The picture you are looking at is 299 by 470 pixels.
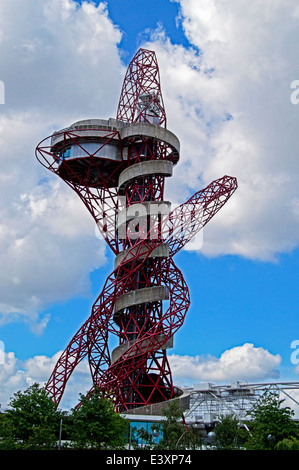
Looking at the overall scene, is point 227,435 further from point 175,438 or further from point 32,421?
point 32,421

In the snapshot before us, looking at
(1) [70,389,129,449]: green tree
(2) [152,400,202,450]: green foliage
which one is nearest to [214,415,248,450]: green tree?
(2) [152,400,202,450]: green foliage

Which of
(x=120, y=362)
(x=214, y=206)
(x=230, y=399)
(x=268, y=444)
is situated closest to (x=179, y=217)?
(x=214, y=206)

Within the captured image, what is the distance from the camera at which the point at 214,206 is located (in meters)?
70.8

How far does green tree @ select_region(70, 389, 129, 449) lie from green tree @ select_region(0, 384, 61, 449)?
2.67m

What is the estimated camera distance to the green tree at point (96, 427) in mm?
47625

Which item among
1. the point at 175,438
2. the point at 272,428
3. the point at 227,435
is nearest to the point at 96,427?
the point at 175,438

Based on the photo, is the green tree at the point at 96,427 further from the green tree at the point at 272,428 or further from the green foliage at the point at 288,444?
the green foliage at the point at 288,444

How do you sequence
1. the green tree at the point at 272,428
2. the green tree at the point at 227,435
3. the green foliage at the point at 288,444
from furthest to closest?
the green tree at the point at 227,435 → the green tree at the point at 272,428 → the green foliage at the point at 288,444

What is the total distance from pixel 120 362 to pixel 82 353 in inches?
408

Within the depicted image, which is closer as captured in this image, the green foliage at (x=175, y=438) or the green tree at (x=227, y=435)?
the green foliage at (x=175, y=438)

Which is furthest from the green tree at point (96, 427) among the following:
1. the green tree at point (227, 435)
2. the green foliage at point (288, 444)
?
the green foliage at point (288, 444)

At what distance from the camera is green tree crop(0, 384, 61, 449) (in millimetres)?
48938

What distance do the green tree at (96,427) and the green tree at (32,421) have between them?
2668 millimetres
